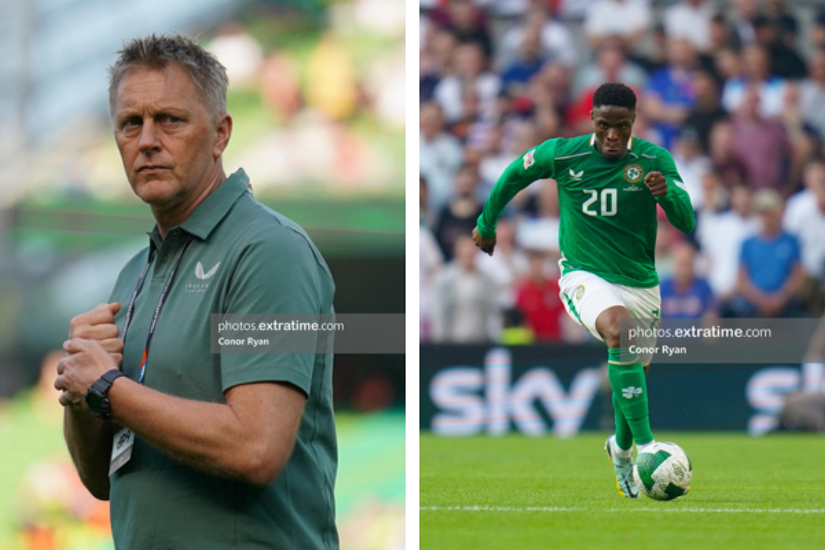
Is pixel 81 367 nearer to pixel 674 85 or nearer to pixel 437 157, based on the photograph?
pixel 437 157

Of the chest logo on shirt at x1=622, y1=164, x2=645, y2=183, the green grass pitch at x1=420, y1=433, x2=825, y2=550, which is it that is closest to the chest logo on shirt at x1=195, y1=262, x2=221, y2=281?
the green grass pitch at x1=420, y1=433, x2=825, y2=550

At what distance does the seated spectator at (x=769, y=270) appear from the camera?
4.39 m

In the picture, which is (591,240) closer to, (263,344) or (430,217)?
(430,217)

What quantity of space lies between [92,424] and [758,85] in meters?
4.38

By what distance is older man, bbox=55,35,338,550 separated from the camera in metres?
1.39

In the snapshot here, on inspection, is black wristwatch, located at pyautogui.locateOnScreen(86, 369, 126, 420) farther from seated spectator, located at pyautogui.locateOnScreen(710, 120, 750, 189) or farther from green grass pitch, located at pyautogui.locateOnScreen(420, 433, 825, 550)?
seated spectator, located at pyautogui.locateOnScreen(710, 120, 750, 189)

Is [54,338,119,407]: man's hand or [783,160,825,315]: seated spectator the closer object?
[54,338,119,407]: man's hand

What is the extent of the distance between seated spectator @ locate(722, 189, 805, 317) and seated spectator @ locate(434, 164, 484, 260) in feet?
3.84

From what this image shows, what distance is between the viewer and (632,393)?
318 centimetres

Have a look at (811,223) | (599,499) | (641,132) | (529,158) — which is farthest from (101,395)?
(811,223)

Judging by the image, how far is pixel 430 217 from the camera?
15.7 feet

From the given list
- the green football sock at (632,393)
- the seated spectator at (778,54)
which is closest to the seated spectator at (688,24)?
the seated spectator at (778,54)

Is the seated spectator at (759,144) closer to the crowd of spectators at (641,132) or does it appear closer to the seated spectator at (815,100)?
the crowd of spectators at (641,132)

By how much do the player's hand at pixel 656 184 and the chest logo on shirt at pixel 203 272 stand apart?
1.84 metres
